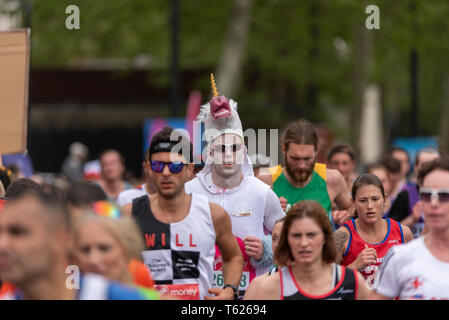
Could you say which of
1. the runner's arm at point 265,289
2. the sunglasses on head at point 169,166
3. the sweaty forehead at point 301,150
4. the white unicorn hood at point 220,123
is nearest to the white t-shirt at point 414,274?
the runner's arm at point 265,289

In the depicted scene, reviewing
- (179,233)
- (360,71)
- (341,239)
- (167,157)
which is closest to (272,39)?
Answer: (360,71)

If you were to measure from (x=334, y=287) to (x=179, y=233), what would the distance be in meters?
1.33

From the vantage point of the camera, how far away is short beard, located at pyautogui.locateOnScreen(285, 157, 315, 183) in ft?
25.5

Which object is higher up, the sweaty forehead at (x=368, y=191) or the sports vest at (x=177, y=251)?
the sweaty forehead at (x=368, y=191)

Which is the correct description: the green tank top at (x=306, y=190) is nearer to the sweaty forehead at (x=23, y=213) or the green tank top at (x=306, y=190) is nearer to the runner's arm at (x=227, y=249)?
the runner's arm at (x=227, y=249)

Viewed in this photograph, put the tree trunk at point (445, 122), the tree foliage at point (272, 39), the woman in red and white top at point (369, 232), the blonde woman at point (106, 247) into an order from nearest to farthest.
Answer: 1. the blonde woman at point (106, 247)
2. the woman in red and white top at point (369, 232)
3. the tree foliage at point (272, 39)
4. the tree trunk at point (445, 122)

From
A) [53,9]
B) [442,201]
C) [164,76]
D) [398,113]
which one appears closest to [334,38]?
[164,76]

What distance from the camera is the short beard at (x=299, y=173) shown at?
25.5 ft

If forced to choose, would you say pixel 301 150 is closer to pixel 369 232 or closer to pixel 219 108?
pixel 219 108

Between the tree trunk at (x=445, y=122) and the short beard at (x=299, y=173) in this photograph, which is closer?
the short beard at (x=299, y=173)

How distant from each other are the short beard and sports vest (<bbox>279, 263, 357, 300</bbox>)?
102 inches

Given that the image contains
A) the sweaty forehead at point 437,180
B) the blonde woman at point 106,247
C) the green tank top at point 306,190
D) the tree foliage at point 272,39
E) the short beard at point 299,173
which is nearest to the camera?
the blonde woman at point 106,247
